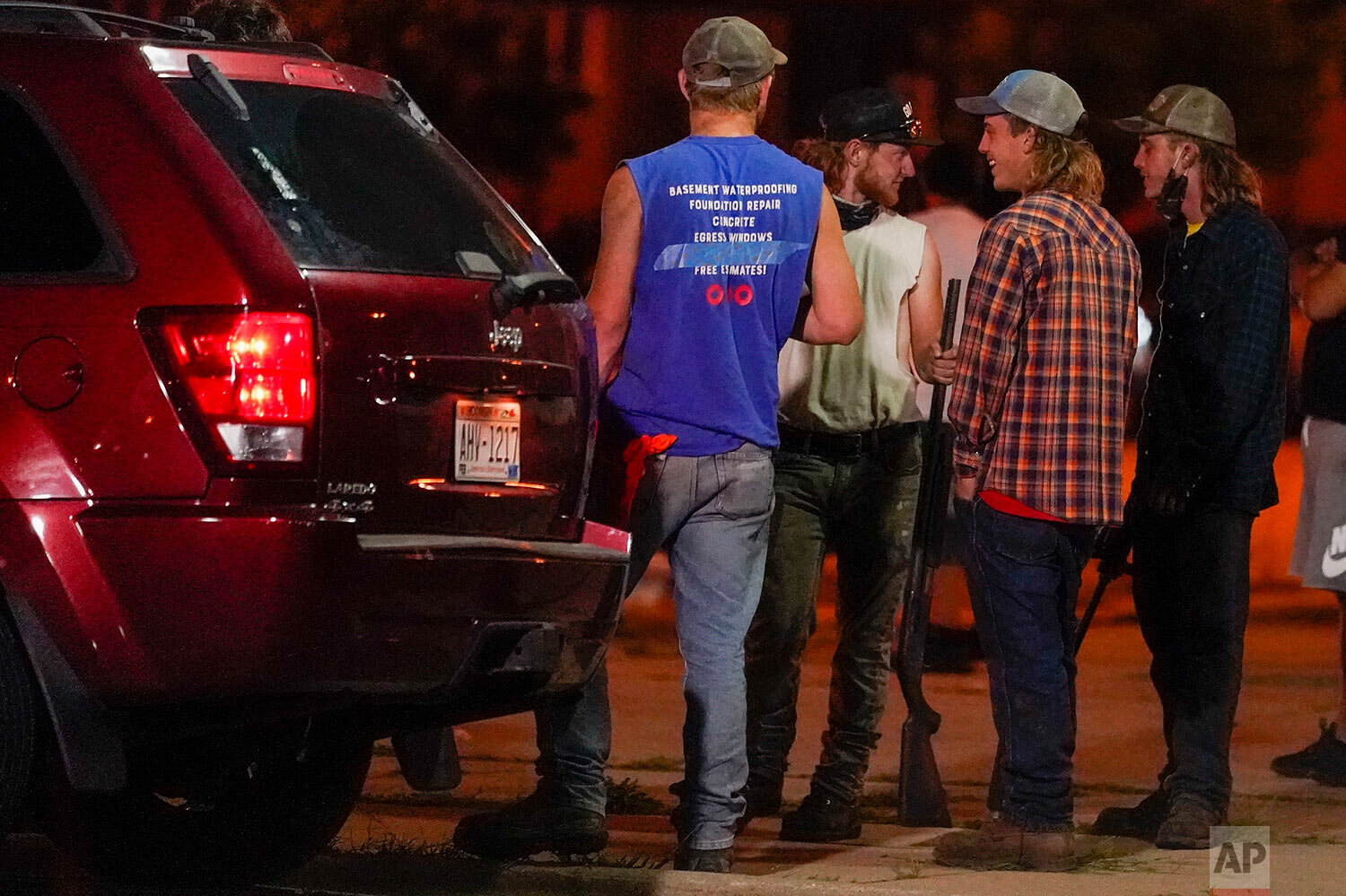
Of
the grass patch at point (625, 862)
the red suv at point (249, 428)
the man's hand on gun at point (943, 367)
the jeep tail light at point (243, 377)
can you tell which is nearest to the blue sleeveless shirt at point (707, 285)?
the red suv at point (249, 428)

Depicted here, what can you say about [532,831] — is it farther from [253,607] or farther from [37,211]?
[37,211]

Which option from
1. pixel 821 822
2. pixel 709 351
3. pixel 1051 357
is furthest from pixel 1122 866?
pixel 709 351

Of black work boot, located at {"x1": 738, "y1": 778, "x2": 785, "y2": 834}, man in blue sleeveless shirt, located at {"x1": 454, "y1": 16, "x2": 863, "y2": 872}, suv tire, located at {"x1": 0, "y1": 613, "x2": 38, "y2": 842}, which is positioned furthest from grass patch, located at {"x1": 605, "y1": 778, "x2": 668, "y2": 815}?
suv tire, located at {"x1": 0, "y1": 613, "x2": 38, "y2": 842}

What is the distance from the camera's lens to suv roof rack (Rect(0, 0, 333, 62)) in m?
5.04

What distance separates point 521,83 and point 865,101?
5.04 m

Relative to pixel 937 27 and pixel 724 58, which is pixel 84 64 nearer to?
pixel 724 58

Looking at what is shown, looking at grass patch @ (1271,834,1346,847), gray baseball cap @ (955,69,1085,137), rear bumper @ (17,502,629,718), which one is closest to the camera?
rear bumper @ (17,502,629,718)

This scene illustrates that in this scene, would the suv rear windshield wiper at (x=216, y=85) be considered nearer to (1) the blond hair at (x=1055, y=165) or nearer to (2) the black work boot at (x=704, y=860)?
(2) the black work boot at (x=704, y=860)

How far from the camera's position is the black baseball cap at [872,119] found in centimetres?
692

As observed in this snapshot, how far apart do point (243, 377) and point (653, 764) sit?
333 centimetres

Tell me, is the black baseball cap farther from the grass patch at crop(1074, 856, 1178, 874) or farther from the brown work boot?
the grass patch at crop(1074, 856, 1178, 874)

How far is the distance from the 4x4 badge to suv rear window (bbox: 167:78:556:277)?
14cm

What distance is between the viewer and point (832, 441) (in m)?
6.78

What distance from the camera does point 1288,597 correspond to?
13.0 m
